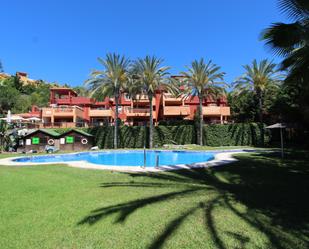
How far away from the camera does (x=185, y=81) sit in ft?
104

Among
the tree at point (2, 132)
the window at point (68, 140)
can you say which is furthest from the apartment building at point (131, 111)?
the tree at point (2, 132)

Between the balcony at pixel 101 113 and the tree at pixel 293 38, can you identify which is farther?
the balcony at pixel 101 113

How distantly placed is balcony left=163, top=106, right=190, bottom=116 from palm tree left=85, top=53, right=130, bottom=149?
39.8 ft

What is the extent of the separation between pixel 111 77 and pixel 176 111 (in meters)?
14.2

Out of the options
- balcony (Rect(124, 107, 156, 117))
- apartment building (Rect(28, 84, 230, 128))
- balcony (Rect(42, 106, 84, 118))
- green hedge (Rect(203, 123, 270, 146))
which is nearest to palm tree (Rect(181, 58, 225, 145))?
green hedge (Rect(203, 123, 270, 146))

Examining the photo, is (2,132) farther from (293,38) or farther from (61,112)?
(293,38)

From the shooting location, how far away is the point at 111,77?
30531mm

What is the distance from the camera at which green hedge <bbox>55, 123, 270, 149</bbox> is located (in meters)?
31.6

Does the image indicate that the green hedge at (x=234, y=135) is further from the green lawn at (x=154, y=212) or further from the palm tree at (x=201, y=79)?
the green lawn at (x=154, y=212)

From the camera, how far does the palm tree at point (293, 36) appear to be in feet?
27.1

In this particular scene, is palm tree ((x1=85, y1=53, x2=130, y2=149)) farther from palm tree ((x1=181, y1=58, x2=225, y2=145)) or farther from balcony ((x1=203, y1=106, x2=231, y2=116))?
balcony ((x1=203, y1=106, x2=231, y2=116))

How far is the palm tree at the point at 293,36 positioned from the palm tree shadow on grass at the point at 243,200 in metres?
4.33

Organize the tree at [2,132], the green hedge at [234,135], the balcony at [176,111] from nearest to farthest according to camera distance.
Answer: the tree at [2,132] → the green hedge at [234,135] → the balcony at [176,111]

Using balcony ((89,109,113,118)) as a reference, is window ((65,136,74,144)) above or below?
below
